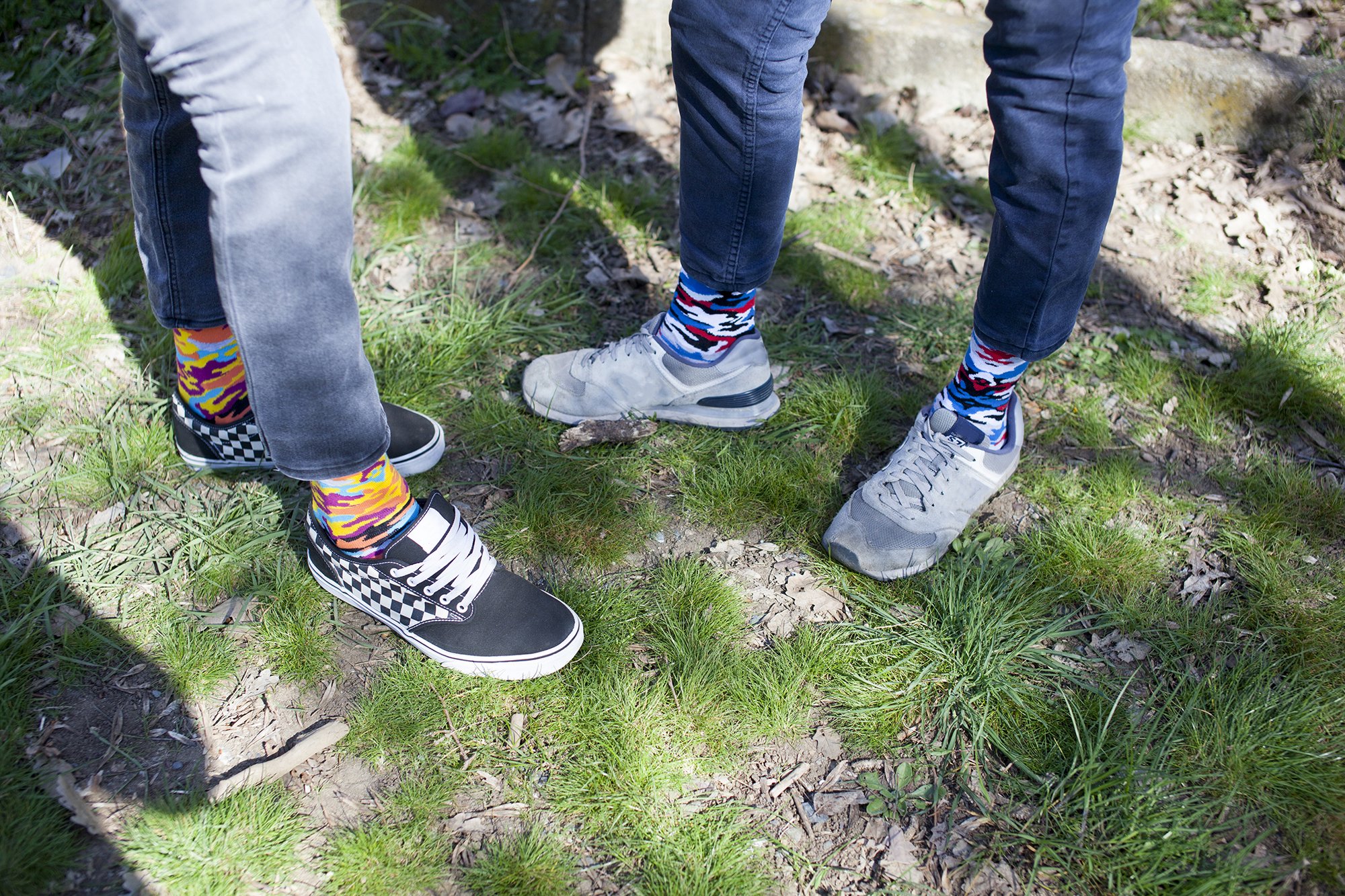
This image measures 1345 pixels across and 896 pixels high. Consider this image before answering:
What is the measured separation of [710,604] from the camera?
1.94m

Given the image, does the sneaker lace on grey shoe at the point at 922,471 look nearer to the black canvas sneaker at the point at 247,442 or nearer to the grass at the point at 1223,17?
the black canvas sneaker at the point at 247,442

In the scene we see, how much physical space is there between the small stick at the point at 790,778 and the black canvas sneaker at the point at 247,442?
1100mm

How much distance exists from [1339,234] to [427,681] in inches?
121

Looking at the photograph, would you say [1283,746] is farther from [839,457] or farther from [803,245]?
[803,245]

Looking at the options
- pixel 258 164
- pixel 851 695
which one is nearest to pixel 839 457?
pixel 851 695

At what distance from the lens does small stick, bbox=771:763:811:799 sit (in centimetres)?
166

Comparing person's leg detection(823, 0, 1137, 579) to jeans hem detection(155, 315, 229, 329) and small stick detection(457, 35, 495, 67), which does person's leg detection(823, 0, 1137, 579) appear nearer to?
jeans hem detection(155, 315, 229, 329)

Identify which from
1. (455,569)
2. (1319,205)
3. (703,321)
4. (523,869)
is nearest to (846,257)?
(703,321)

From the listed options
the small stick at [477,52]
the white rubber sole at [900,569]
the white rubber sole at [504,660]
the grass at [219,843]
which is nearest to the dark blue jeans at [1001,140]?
the white rubber sole at [900,569]

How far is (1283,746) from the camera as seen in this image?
5.41 feet

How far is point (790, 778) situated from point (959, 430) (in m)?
0.87

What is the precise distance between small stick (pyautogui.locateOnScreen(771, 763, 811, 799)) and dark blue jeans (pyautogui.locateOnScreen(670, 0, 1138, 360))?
927 millimetres

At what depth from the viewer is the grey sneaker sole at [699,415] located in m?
2.29

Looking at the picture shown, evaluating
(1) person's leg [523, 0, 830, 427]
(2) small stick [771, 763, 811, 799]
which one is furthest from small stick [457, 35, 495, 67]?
(2) small stick [771, 763, 811, 799]
